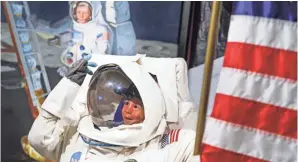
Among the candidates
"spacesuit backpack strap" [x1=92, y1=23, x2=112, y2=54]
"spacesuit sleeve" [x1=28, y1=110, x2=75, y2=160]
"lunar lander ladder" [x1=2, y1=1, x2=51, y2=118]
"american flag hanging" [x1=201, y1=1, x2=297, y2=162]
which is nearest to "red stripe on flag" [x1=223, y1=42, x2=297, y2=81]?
"american flag hanging" [x1=201, y1=1, x2=297, y2=162]

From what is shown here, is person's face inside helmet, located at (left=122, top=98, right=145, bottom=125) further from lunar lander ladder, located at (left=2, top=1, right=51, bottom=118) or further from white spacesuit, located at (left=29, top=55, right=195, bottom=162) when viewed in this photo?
lunar lander ladder, located at (left=2, top=1, right=51, bottom=118)

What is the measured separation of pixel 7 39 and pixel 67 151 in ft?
2.49

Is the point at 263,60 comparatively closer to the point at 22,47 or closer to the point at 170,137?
the point at 170,137

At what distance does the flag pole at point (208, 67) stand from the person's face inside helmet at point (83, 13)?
0.87 metres

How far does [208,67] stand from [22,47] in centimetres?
111

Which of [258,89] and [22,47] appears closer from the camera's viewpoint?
[258,89]

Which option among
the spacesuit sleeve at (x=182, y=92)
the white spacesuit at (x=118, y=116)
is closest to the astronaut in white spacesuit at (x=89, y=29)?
the white spacesuit at (x=118, y=116)

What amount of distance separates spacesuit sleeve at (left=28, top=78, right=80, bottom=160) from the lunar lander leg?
57cm

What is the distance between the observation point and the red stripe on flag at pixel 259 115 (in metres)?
1.22

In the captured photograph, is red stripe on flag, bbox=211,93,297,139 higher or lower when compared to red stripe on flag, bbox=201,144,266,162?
higher

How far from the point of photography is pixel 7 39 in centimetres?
212

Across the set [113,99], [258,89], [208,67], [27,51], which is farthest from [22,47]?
[258,89]

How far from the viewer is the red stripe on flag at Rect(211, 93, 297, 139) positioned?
1220mm

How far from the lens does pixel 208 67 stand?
1260 mm
